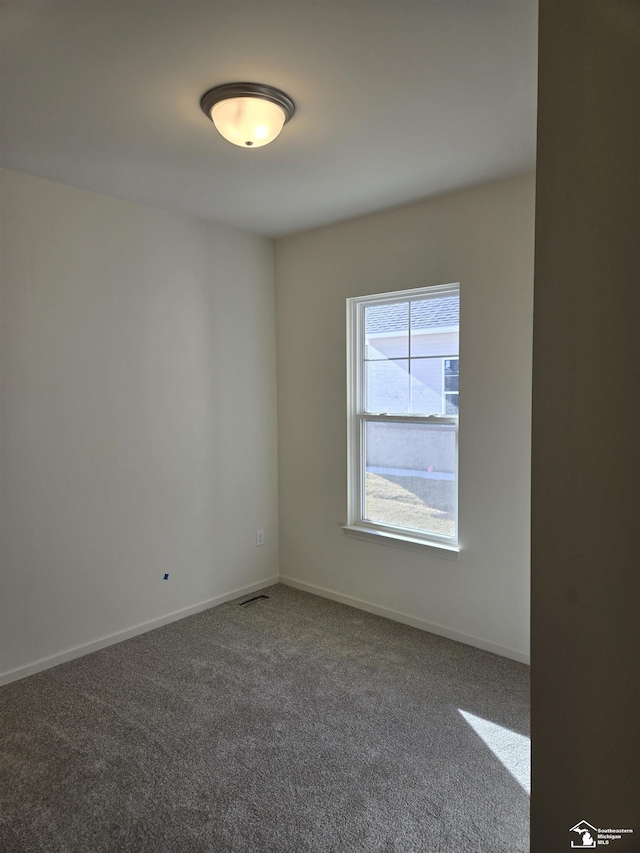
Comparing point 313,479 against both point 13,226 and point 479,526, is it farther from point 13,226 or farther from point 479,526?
point 13,226

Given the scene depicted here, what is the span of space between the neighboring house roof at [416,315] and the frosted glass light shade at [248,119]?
1.60m

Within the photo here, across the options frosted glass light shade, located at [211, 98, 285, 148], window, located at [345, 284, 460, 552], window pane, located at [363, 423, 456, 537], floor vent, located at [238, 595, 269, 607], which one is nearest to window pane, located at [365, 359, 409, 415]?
window, located at [345, 284, 460, 552]

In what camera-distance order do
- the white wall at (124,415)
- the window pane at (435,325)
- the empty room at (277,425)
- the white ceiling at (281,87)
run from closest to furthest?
the white ceiling at (281,87)
the empty room at (277,425)
the white wall at (124,415)
the window pane at (435,325)

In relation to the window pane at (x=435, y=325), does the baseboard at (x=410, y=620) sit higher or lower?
lower

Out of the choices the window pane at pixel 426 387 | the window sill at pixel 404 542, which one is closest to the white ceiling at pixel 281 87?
the window pane at pixel 426 387

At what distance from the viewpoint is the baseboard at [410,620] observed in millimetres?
3230

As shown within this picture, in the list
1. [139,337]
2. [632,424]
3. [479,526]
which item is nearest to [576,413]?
[632,424]

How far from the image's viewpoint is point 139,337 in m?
3.53

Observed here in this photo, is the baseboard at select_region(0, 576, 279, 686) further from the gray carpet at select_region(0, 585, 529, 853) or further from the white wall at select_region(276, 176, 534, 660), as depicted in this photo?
the white wall at select_region(276, 176, 534, 660)

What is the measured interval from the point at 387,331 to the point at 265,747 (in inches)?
100.0

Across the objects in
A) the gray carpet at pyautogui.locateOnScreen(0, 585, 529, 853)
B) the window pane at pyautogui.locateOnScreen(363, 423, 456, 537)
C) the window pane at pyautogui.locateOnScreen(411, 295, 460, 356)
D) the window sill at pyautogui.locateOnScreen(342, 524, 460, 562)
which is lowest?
the gray carpet at pyautogui.locateOnScreen(0, 585, 529, 853)

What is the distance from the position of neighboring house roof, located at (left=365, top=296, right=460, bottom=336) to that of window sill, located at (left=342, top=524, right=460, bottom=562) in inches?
53.5

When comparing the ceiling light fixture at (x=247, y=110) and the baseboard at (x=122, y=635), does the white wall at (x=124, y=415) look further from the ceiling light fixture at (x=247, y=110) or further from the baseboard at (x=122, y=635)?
the ceiling light fixture at (x=247, y=110)

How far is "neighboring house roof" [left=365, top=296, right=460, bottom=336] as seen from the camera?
11.3 ft
